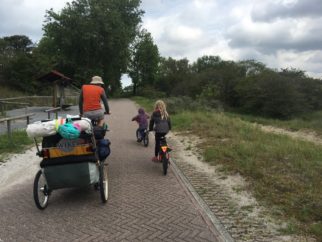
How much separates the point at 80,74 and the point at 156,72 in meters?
23.3

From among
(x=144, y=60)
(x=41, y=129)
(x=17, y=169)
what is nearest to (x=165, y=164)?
(x=41, y=129)

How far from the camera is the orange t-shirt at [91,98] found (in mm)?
8078

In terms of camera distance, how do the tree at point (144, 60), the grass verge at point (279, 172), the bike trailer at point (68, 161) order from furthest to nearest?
the tree at point (144, 60)
the bike trailer at point (68, 161)
the grass verge at point (279, 172)

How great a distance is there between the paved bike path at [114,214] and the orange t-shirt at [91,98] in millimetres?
1532

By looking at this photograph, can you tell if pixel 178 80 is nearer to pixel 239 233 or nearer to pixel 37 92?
pixel 37 92

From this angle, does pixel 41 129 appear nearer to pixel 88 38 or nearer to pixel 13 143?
pixel 13 143

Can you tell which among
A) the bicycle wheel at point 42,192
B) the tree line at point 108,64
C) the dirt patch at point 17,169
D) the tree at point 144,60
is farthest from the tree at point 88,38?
the bicycle wheel at point 42,192

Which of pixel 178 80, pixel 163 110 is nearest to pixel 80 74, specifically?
pixel 178 80

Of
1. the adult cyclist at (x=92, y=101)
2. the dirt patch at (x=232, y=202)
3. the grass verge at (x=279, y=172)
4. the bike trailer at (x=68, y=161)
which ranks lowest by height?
the dirt patch at (x=232, y=202)

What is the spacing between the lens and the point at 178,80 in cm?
8488

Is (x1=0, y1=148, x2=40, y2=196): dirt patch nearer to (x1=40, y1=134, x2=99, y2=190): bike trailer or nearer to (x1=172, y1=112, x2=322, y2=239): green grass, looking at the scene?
(x1=40, y1=134, x2=99, y2=190): bike trailer

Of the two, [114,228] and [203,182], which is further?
[203,182]

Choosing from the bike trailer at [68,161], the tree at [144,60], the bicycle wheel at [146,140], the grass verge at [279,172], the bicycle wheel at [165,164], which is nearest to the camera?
the grass verge at [279,172]

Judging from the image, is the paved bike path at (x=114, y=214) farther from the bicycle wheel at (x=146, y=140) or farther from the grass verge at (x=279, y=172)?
the bicycle wheel at (x=146, y=140)
